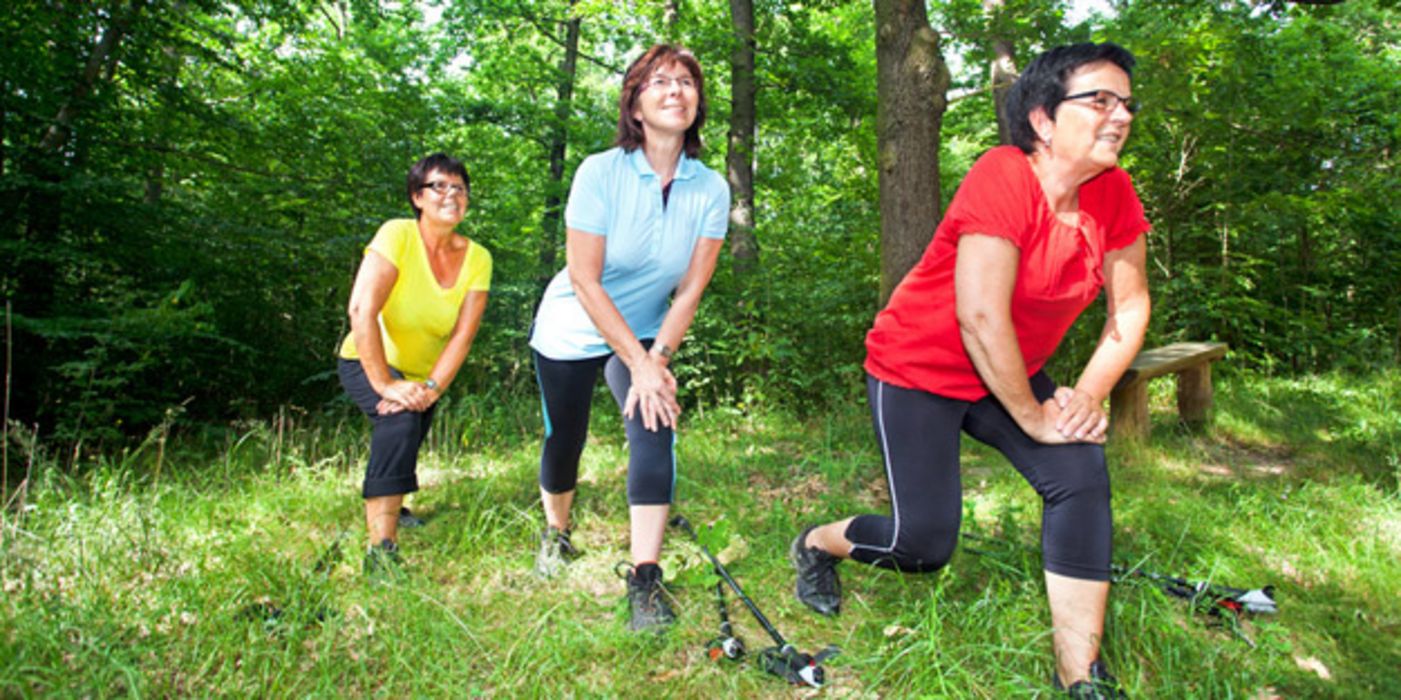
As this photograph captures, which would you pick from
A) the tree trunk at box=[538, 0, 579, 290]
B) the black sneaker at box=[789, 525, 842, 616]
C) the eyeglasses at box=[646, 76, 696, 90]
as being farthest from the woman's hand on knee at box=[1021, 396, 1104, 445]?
the tree trunk at box=[538, 0, 579, 290]

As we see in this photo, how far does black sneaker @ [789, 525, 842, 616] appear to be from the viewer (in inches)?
107

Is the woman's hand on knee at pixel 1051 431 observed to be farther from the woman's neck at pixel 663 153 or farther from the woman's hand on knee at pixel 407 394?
the woman's hand on knee at pixel 407 394

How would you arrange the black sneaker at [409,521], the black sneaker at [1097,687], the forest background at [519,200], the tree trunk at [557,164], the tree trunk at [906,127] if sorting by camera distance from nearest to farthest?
the black sneaker at [1097,687] → the black sneaker at [409,521] → the tree trunk at [906,127] → the forest background at [519,200] → the tree trunk at [557,164]

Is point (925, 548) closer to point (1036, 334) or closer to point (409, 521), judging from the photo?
point (1036, 334)

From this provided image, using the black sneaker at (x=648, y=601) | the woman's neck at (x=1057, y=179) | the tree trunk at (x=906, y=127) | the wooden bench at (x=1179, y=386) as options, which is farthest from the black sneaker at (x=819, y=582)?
the wooden bench at (x=1179, y=386)

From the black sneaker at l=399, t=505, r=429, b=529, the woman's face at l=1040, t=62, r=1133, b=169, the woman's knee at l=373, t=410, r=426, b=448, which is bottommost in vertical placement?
the black sneaker at l=399, t=505, r=429, b=529

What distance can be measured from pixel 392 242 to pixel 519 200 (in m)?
8.65

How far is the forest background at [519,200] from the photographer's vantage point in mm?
5711

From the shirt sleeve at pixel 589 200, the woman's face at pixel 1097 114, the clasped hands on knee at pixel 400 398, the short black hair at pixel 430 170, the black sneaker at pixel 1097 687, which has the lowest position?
the black sneaker at pixel 1097 687

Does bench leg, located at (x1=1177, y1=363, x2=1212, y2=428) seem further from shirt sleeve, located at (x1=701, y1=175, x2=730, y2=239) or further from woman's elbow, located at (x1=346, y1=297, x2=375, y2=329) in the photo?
woman's elbow, located at (x1=346, y1=297, x2=375, y2=329)

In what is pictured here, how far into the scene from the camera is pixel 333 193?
7.42 metres

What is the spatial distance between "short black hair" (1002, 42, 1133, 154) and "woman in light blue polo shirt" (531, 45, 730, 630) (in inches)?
39.8

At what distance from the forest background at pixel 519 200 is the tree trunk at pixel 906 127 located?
0.07 ft

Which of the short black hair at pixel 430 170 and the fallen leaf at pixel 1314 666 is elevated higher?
the short black hair at pixel 430 170
